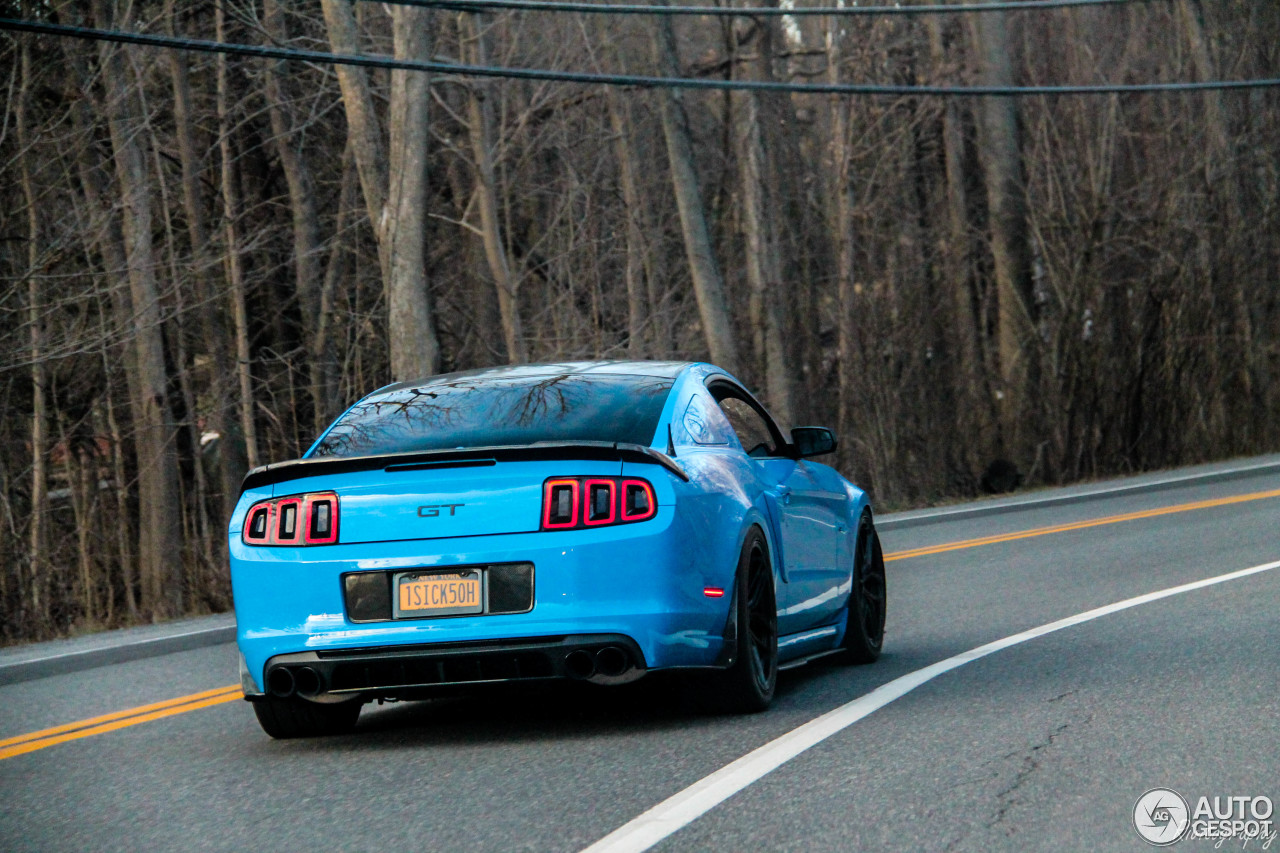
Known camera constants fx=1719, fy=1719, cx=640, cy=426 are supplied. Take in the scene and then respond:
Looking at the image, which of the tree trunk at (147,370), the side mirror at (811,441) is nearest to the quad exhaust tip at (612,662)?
the side mirror at (811,441)

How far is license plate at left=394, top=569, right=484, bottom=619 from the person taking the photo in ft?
21.1

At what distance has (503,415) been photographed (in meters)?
7.21

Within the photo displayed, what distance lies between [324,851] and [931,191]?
3379 centimetres

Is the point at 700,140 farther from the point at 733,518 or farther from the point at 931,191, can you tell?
the point at 733,518

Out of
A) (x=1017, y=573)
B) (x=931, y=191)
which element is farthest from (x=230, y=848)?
(x=931, y=191)

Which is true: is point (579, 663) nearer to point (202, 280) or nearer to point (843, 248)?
point (202, 280)

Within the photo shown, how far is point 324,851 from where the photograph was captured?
505 centimetres

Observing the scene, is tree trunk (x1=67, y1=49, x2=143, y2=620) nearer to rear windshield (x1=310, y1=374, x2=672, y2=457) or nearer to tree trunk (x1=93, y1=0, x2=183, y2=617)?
tree trunk (x1=93, y1=0, x2=183, y2=617)

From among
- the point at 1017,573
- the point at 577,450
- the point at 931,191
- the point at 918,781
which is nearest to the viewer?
the point at 918,781

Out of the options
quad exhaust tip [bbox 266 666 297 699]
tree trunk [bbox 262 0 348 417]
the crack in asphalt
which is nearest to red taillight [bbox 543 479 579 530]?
quad exhaust tip [bbox 266 666 297 699]

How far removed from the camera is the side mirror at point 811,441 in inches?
329

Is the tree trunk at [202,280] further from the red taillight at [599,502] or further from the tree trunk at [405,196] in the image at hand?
the red taillight at [599,502]

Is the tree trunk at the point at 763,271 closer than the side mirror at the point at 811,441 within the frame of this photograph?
No

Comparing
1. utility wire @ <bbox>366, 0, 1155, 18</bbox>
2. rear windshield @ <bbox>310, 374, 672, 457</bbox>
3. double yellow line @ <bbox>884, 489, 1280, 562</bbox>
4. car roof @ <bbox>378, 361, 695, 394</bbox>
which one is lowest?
double yellow line @ <bbox>884, 489, 1280, 562</bbox>
